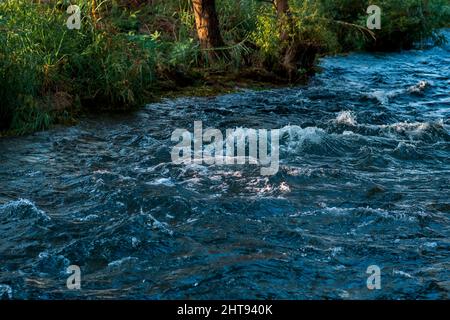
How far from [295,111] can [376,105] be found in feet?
4.91

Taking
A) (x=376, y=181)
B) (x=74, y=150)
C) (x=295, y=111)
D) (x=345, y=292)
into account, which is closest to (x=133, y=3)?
(x=295, y=111)

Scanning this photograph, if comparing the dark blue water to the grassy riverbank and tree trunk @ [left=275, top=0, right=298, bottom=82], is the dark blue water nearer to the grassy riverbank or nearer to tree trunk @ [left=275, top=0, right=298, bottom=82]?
the grassy riverbank

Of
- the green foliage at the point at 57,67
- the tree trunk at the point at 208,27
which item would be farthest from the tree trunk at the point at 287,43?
the green foliage at the point at 57,67

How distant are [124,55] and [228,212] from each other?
4415 mm

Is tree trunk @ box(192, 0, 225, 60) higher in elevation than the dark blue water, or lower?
higher

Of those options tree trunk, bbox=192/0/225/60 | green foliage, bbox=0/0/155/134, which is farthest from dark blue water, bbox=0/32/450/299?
tree trunk, bbox=192/0/225/60

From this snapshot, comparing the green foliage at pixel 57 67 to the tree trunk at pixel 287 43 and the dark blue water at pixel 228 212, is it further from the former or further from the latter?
the tree trunk at pixel 287 43

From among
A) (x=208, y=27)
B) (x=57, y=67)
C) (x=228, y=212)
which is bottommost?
(x=228, y=212)

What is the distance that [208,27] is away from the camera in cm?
1205

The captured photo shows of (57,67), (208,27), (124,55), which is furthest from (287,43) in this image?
(57,67)

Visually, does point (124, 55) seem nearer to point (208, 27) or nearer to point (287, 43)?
point (208, 27)

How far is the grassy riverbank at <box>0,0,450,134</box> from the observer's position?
8656 mm

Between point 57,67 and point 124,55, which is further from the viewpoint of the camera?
point 124,55

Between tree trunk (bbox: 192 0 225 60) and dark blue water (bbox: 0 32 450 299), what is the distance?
2.67 meters
